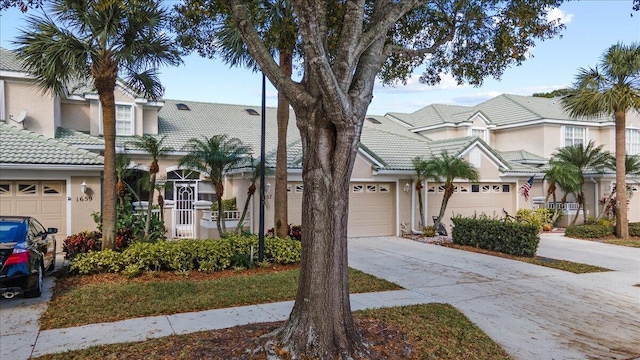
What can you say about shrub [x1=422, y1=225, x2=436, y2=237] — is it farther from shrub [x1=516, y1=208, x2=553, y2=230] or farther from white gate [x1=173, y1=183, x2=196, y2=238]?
white gate [x1=173, y1=183, x2=196, y2=238]

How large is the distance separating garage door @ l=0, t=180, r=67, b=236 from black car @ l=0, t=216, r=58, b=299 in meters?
4.27

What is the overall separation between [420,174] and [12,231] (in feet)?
43.8

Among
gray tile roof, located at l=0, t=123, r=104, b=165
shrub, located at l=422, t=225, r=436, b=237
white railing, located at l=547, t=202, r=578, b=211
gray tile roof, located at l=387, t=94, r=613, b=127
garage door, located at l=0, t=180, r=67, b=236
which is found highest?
gray tile roof, located at l=387, t=94, r=613, b=127

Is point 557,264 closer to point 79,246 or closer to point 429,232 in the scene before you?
point 429,232

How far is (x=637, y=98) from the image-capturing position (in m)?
17.7

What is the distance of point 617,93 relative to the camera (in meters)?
17.9

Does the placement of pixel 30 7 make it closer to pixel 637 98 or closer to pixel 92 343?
pixel 92 343

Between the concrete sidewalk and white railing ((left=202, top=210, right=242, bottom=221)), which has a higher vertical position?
white railing ((left=202, top=210, right=242, bottom=221))

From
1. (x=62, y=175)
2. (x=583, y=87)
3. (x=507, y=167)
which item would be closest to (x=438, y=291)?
(x=62, y=175)

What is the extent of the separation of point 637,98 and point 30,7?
19.7 meters

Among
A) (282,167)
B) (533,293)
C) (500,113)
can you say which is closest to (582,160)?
(500,113)

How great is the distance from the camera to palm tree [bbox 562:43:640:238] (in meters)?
17.8

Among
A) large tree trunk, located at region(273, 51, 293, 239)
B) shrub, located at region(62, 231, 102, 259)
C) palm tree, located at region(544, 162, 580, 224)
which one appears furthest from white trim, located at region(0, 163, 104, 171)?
palm tree, located at region(544, 162, 580, 224)

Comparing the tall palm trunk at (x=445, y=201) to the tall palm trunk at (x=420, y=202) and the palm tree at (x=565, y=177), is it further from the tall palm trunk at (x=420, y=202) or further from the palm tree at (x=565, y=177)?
the palm tree at (x=565, y=177)
